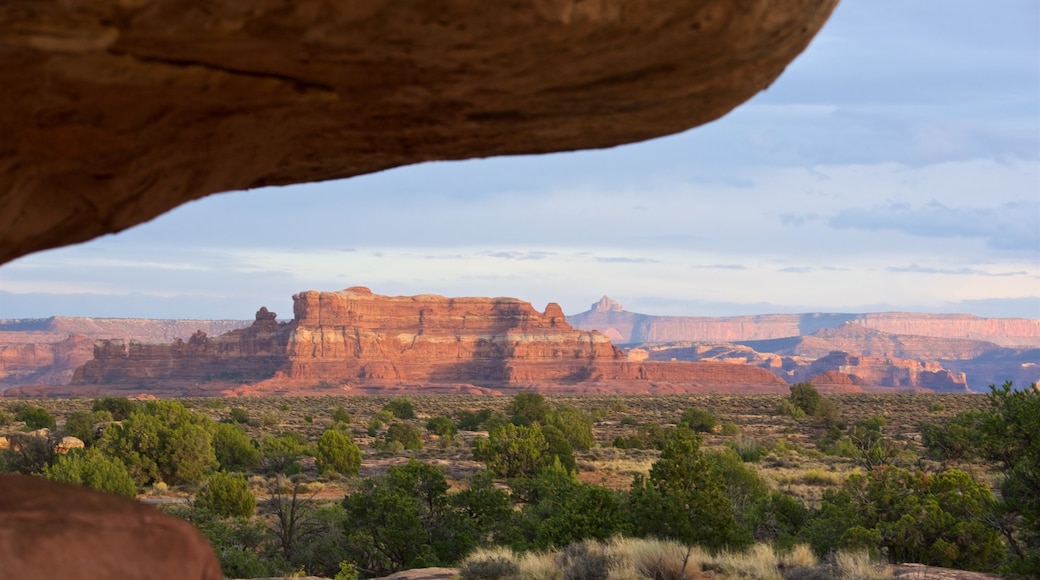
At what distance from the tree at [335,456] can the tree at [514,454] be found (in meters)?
4.12

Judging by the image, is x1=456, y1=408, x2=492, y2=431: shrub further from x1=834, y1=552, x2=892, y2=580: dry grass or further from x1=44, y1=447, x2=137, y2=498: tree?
x1=834, y1=552, x2=892, y2=580: dry grass

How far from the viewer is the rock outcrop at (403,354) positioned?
392 feet

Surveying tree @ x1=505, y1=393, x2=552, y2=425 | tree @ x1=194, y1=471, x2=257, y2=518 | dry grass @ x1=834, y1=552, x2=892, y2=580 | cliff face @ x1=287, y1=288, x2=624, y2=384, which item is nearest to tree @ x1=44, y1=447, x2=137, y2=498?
tree @ x1=194, y1=471, x2=257, y2=518

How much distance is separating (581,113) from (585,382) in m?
119

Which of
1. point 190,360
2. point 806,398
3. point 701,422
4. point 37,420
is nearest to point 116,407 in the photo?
point 37,420

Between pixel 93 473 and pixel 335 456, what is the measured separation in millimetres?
9501

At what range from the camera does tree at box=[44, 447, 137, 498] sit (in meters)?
19.4

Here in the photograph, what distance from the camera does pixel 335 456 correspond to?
93.1ft

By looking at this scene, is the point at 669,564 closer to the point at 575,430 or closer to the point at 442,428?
the point at 575,430

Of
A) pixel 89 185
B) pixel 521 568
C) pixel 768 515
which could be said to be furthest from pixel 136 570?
pixel 768 515

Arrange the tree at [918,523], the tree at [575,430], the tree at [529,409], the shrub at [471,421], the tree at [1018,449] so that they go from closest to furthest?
1. the tree at [1018,449]
2. the tree at [918,523]
3. the tree at [575,430]
4. the tree at [529,409]
5. the shrub at [471,421]

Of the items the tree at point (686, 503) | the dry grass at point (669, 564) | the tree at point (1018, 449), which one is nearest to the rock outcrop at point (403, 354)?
the tree at point (686, 503)

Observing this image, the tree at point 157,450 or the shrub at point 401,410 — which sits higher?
the tree at point 157,450

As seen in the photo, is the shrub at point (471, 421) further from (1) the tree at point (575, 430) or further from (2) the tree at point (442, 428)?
(1) the tree at point (575, 430)
